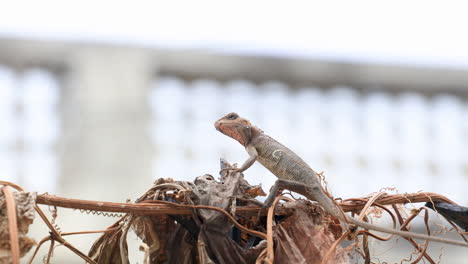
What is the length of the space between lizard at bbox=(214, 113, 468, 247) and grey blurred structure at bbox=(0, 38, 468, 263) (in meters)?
3.87

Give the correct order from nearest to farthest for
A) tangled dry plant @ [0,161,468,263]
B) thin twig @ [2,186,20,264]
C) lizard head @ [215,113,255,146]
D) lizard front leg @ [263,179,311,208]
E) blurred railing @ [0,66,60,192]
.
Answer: thin twig @ [2,186,20,264] < tangled dry plant @ [0,161,468,263] < lizard front leg @ [263,179,311,208] < lizard head @ [215,113,255,146] < blurred railing @ [0,66,60,192]

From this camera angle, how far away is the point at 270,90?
6.34m

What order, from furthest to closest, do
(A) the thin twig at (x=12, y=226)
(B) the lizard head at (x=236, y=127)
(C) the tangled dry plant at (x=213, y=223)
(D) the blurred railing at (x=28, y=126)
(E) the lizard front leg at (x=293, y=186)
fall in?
(D) the blurred railing at (x=28, y=126), (B) the lizard head at (x=236, y=127), (E) the lizard front leg at (x=293, y=186), (C) the tangled dry plant at (x=213, y=223), (A) the thin twig at (x=12, y=226)

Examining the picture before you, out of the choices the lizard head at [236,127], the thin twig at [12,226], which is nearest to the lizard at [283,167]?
the lizard head at [236,127]

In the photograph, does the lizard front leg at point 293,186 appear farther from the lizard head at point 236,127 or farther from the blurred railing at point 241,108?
the blurred railing at point 241,108

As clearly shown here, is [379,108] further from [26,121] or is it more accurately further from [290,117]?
[26,121]

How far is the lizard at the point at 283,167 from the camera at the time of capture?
4.79 ft

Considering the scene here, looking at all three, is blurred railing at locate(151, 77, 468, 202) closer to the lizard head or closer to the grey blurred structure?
the grey blurred structure

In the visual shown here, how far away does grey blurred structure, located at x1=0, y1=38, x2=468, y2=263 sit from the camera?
5.98 metres

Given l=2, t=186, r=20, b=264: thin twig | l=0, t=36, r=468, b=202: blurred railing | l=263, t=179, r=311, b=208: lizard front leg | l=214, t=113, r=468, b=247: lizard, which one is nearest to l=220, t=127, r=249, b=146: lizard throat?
l=214, t=113, r=468, b=247: lizard

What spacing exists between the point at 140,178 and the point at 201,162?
524 mm

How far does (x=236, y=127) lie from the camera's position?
1988 mm

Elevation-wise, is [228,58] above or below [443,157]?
above

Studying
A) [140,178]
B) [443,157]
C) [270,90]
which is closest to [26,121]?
[140,178]
